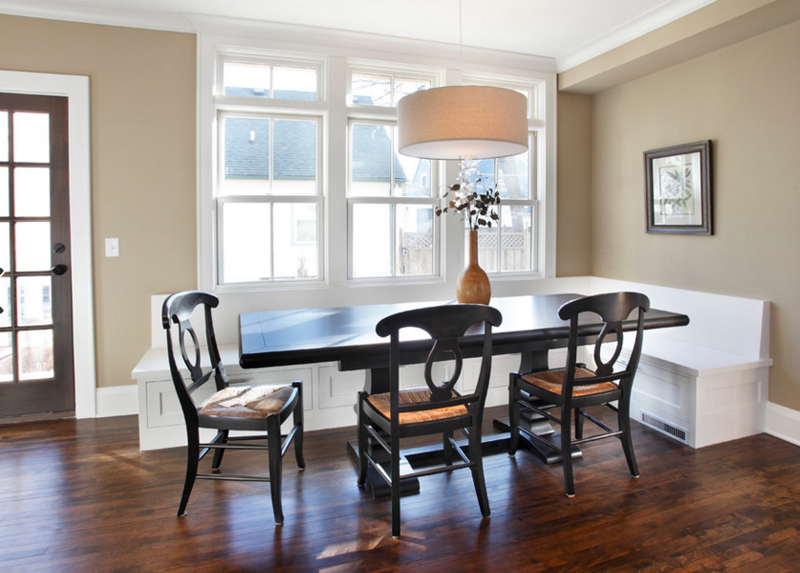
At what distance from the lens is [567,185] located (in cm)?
457

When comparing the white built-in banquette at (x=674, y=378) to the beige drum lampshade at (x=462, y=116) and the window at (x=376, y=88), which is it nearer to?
the beige drum lampshade at (x=462, y=116)

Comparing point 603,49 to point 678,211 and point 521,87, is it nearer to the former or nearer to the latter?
point 521,87

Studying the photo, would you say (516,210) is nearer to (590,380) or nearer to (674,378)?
(674,378)

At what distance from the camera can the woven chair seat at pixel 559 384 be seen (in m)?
2.59

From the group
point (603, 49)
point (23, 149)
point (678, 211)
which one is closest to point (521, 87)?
point (603, 49)

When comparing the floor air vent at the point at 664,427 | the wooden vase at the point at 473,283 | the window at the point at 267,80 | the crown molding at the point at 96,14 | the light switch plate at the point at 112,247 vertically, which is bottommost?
the floor air vent at the point at 664,427

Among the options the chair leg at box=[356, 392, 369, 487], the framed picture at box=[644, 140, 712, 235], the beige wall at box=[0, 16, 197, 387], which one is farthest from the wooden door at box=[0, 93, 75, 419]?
the framed picture at box=[644, 140, 712, 235]

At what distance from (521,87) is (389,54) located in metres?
1.20

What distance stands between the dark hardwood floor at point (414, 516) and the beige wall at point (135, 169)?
882mm

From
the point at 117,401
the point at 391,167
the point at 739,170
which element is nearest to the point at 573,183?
the point at 739,170

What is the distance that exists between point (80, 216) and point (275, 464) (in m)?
2.24

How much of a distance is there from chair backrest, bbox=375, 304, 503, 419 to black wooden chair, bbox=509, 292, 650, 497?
424 millimetres

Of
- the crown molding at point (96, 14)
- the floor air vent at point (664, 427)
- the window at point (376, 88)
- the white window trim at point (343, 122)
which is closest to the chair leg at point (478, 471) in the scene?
the floor air vent at point (664, 427)

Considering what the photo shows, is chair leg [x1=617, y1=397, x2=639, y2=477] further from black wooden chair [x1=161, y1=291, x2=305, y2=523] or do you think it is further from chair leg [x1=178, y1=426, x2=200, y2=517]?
chair leg [x1=178, y1=426, x2=200, y2=517]
